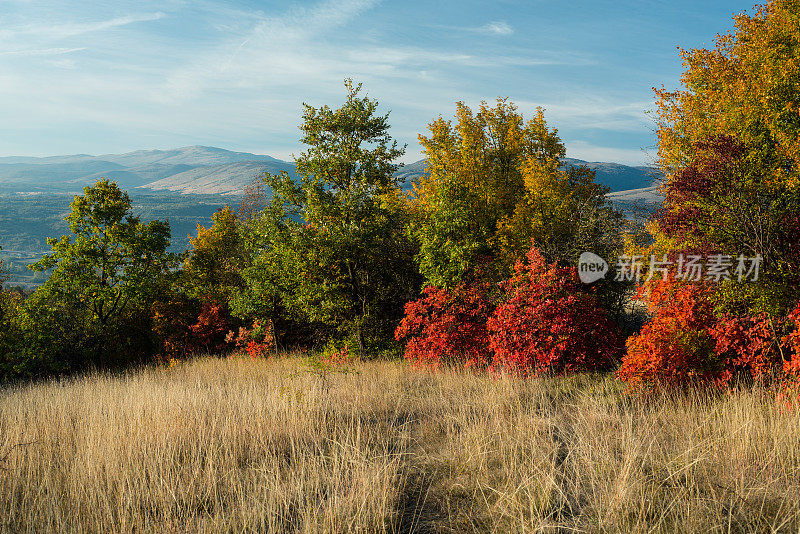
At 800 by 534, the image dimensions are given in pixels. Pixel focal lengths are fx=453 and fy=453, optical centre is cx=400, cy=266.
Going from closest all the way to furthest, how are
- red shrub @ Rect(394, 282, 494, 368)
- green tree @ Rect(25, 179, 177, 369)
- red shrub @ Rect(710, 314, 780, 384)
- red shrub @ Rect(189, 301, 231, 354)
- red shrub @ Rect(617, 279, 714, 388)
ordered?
1. red shrub @ Rect(710, 314, 780, 384)
2. red shrub @ Rect(617, 279, 714, 388)
3. red shrub @ Rect(394, 282, 494, 368)
4. green tree @ Rect(25, 179, 177, 369)
5. red shrub @ Rect(189, 301, 231, 354)

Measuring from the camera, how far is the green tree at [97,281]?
66.2 ft

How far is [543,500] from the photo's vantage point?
4637 millimetres

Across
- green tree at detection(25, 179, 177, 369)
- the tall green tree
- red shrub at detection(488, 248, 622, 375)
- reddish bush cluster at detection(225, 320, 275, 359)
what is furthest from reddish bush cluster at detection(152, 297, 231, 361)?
red shrub at detection(488, 248, 622, 375)

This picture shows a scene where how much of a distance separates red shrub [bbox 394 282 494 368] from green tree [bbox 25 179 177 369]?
14527 millimetres

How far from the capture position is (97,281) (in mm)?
20859

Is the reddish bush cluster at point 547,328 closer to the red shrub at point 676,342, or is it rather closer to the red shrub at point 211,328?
the red shrub at point 676,342

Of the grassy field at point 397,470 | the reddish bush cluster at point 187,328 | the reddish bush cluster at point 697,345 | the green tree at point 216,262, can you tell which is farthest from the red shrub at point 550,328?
the green tree at point 216,262

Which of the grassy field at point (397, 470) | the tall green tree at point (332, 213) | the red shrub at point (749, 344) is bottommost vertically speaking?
the grassy field at point (397, 470)

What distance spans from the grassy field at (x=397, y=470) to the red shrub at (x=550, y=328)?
11.9 ft

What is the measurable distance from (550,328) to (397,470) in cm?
743

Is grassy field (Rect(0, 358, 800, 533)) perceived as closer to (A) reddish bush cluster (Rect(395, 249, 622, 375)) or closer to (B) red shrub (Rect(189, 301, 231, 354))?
(A) reddish bush cluster (Rect(395, 249, 622, 375))

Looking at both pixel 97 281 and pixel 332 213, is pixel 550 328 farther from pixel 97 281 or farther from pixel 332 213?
pixel 97 281

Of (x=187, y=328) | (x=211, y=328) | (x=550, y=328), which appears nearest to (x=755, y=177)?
(x=550, y=328)

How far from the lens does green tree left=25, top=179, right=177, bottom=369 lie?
20188mm
